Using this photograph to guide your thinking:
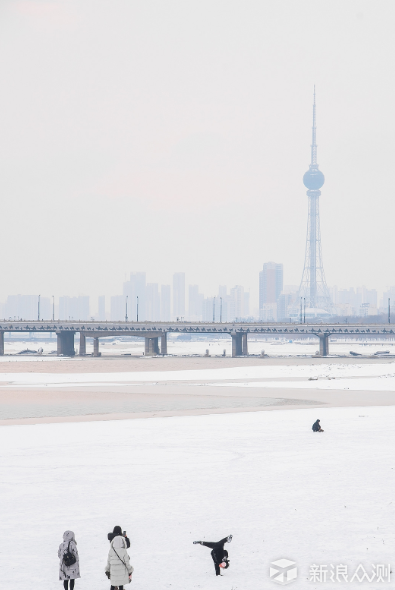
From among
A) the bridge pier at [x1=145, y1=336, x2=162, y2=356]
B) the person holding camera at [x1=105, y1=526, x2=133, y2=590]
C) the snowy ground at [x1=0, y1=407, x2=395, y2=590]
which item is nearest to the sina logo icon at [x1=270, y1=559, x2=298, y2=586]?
the snowy ground at [x1=0, y1=407, x2=395, y2=590]

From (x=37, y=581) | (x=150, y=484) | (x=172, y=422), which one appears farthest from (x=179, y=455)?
(x=37, y=581)

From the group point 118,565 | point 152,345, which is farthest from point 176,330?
point 118,565

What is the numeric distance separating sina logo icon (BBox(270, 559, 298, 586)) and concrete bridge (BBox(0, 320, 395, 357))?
496 ft

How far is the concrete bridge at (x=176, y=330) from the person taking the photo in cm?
16825

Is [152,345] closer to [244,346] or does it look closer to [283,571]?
[244,346]

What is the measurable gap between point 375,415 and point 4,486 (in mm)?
24488

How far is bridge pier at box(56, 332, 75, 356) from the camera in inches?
6742

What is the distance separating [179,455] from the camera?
27312mm

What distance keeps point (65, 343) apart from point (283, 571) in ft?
532

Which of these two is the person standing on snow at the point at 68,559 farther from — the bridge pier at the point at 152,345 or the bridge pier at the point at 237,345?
the bridge pier at the point at 152,345

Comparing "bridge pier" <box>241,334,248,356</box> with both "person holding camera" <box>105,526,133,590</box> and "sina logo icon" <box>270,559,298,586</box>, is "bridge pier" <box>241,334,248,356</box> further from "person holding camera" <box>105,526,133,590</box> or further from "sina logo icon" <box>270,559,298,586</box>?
"person holding camera" <box>105,526,133,590</box>


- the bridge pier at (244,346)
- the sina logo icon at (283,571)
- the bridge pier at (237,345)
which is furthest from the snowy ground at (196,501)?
the bridge pier at (244,346)

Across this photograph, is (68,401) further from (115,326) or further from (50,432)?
(115,326)

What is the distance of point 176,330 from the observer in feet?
579
